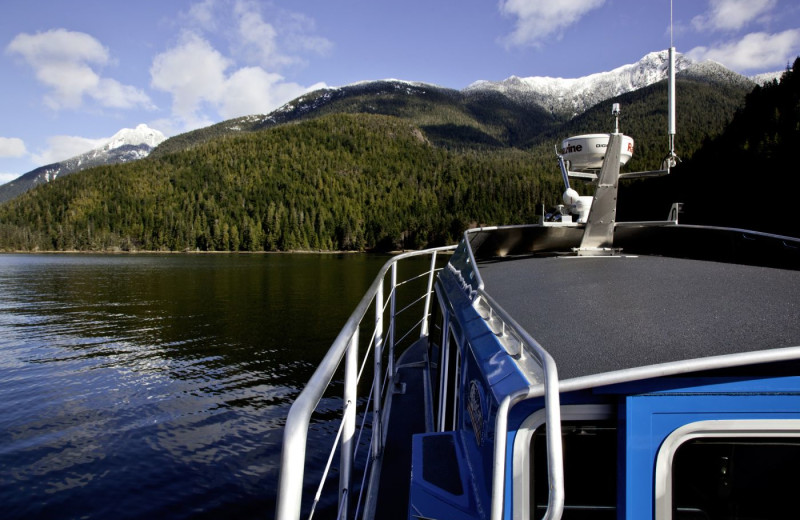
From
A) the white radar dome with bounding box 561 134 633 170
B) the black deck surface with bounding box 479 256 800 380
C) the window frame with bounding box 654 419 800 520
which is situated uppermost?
the white radar dome with bounding box 561 134 633 170

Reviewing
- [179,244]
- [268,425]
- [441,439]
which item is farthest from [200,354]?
[179,244]

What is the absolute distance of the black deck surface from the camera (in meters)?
1.86

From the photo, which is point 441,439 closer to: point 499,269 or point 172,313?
point 499,269

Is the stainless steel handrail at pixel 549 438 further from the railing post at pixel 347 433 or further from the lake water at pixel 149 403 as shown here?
the lake water at pixel 149 403

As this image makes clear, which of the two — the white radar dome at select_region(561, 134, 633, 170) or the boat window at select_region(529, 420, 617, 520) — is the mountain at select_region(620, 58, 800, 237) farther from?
the boat window at select_region(529, 420, 617, 520)

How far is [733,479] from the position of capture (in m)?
1.79

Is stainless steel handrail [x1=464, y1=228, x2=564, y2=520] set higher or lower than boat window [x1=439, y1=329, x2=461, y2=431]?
higher

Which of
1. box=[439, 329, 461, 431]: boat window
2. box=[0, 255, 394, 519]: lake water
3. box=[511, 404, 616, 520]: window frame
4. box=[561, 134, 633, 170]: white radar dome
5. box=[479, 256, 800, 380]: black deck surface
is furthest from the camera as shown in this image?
box=[0, 255, 394, 519]: lake water

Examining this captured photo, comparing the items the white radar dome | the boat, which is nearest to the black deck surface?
the boat

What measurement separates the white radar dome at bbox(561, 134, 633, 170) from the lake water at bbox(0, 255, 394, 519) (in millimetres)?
7009

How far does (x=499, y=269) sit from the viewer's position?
15.0ft

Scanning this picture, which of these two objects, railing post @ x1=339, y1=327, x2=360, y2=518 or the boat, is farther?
railing post @ x1=339, y1=327, x2=360, y2=518

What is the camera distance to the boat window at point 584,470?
1763mm

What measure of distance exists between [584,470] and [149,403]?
13.3 meters
